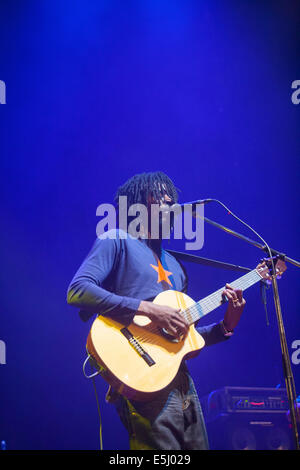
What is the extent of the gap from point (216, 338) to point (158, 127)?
2.86 meters

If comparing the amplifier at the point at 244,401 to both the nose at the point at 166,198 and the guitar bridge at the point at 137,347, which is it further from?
the nose at the point at 166,198

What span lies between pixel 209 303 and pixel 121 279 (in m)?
0.61

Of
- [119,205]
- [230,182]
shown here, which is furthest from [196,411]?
[230,182]

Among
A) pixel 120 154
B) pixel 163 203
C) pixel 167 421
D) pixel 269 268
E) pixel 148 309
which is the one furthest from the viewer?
pixel 120 154

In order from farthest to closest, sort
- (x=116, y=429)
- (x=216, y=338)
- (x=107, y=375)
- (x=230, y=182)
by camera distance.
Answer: (x=230, y=182)
(x=116, y=429)
(x=216, y=338)
(x=107, y=375)

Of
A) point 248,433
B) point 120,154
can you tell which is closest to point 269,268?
point 248,433

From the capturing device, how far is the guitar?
2123 mm

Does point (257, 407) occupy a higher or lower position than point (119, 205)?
lower

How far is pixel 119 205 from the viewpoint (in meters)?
3.27

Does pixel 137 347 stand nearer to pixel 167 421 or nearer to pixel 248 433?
pixel 167 421

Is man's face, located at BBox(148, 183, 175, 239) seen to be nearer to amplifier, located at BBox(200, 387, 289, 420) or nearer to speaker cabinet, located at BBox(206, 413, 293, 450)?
amplifier, located at BBox(200, 387, 289, 420)

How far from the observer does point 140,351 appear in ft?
7.43

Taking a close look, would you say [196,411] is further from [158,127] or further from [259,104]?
[259,104]

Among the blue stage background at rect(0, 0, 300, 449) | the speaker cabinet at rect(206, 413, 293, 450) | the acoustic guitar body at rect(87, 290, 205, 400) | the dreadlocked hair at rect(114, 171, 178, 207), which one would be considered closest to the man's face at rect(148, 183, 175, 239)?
the dreadlocked hair at rect(114, 171, 178, 207)
